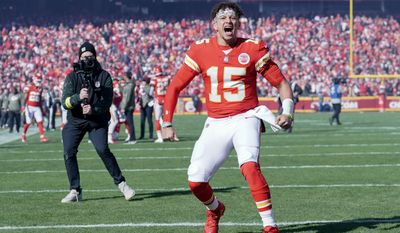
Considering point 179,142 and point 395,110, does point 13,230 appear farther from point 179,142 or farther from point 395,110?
point 395,110

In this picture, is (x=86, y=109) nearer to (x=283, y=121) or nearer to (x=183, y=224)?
(x=183, y=224)

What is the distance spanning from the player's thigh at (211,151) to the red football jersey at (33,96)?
17.7 m

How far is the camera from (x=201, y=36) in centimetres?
5759

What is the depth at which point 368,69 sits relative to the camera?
49.1 metres

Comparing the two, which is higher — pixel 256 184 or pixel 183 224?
pixel 256 184

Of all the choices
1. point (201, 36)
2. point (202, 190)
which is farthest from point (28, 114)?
point (201, 36)

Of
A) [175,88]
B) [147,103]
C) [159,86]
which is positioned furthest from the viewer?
[147,103]

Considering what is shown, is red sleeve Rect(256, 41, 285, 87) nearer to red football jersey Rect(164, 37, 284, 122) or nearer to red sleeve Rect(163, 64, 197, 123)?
red football jersey Rect(164, 37, 284, 122)

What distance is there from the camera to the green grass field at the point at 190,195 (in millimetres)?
8914

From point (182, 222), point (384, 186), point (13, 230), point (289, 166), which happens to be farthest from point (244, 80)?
point (289, 166)

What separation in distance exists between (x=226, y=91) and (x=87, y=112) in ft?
10.5

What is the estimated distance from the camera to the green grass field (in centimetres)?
891

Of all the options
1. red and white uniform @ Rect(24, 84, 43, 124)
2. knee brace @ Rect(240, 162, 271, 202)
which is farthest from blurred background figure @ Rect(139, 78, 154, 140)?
knee brace @ Rect(240, 162, 271, 202)

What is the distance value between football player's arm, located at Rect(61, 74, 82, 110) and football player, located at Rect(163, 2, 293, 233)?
2933 mm
